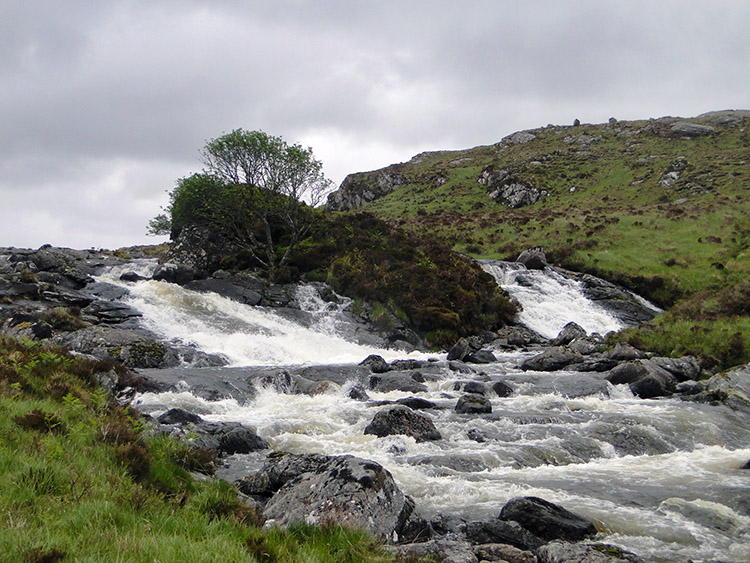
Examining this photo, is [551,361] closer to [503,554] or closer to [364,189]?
[503,554]

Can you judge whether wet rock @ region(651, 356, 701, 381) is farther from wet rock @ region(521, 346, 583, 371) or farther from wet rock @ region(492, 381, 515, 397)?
wet rock @ region(492, 381, 515, 397)

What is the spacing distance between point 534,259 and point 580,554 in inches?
1762

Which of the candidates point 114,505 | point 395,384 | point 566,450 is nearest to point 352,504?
point 114,505

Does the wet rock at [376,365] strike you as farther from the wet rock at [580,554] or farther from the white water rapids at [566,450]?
the wet rock at [580,554]

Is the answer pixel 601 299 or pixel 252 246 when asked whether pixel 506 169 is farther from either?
pixel 252 246

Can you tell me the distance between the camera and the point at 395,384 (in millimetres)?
20094

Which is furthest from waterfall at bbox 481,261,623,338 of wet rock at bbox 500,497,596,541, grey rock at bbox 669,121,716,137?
grey rock at bbox 669,121,716,137

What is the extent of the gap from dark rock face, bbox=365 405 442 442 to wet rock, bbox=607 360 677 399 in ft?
34.2

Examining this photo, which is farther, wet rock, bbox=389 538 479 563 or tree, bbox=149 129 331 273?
tree, bbox=149 129 331 273

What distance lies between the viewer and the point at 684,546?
24.0 ft

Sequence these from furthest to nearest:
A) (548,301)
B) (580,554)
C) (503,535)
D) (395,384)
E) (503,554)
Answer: (548,301)
(395,384)
(503,535)
(503,554)
(580,554)

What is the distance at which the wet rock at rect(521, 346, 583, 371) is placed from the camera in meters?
24.0

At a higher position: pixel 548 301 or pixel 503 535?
pixel 548 301

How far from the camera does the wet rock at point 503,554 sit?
19.8 ft
